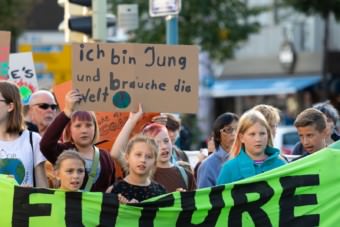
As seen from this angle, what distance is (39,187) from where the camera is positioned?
7398mm

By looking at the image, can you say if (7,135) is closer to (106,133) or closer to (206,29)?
(106,133)

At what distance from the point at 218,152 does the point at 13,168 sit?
6.38ft

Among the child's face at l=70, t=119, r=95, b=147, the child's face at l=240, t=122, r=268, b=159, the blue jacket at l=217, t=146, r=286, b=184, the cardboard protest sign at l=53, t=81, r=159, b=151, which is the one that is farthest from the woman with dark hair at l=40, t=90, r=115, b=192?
the cardboard protest sign at l=53, t=81, r=159, b=151

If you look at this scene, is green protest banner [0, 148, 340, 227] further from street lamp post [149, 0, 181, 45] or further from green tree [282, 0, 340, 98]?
green tree [282, 0, 340, 98]

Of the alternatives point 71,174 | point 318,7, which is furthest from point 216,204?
point 318,7

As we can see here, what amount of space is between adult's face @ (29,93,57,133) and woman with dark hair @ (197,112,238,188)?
5.04ft

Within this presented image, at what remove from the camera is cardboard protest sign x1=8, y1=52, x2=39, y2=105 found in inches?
446

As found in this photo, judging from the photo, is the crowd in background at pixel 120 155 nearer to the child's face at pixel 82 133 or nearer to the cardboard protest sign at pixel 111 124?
the child's face at pixel 82 133

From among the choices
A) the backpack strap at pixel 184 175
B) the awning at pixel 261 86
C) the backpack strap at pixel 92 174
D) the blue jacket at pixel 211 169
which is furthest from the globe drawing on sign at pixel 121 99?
the awning at pixel 261 86

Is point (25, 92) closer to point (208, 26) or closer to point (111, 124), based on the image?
point (111, 124)

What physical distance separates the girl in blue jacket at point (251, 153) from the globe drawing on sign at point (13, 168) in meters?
1.38

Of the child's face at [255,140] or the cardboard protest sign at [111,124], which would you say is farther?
the cardboard protest sign at [111,124]

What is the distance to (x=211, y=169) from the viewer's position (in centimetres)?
848

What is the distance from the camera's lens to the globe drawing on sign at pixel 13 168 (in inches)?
293
